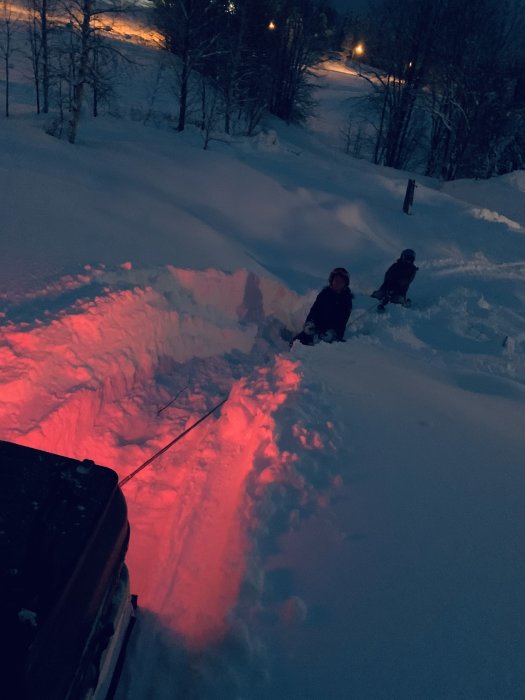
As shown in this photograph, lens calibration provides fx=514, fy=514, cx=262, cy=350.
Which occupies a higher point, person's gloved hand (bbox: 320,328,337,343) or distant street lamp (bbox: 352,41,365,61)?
distant street lamp (bbox: 352,41,365,61)

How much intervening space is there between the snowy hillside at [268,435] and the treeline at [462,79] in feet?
66.5

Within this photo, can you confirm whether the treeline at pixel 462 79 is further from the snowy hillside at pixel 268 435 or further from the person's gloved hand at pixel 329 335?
the person's gloved hand at pixel 329 335

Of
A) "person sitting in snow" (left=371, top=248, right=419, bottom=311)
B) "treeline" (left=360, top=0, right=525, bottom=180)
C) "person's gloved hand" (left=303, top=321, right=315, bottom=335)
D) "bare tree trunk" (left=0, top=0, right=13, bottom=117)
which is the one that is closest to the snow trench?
"person's gloved hand" (left=303, top=321, right=315, bottom=335)

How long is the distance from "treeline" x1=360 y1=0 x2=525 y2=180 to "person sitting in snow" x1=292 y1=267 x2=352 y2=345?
23358mm

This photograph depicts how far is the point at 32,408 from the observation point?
4066 mm

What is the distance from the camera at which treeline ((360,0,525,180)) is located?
25891mm

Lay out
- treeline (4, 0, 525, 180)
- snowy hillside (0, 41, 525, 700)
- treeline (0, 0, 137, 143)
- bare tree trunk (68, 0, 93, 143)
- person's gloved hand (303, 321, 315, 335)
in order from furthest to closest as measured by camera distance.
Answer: treeline (4, 0, 525, 180) < treeline (0, 0, 137, 143) < bare tree trunk (68, 0, 93, 143) < person's gloved hand (303, 321, 315, 335) < snowy hillside (0, 41, 525, 700)

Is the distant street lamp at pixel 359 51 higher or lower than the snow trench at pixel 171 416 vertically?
higher

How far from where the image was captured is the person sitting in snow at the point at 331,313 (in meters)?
6.08

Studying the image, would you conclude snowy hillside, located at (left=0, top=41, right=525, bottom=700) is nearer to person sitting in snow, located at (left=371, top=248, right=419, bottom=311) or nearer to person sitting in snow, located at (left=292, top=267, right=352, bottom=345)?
person sitting in snow, located at (left=371, top=248, right=419, bottom=311)

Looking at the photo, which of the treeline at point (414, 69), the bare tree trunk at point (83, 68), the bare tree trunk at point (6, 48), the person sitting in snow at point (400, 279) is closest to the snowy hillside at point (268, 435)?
the person sitting in snow at point (400, 279)

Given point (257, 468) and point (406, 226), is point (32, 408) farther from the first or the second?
point (406, 226)

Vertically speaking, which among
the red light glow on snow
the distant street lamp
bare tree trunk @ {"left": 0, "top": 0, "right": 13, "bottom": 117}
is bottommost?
the red light glow on snow

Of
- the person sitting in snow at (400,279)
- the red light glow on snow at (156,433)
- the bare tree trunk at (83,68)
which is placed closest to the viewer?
the red light glow on snow at (156,433)
